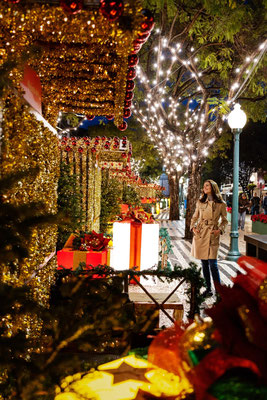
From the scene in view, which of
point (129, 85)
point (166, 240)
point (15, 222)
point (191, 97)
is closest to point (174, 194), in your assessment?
point (191, 97)

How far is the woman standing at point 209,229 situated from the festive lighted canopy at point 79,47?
7.54ft

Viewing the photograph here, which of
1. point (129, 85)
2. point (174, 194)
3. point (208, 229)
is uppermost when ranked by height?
point (129, 85)

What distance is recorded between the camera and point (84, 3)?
91.4 inches

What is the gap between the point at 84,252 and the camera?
6703 mm

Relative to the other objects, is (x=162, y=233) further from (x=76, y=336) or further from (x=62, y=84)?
(x=76, y=336)

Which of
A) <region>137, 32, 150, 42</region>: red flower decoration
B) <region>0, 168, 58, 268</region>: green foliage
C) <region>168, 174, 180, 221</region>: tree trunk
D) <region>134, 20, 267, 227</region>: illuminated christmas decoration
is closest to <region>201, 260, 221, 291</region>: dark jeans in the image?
<region>134, 20, 267, 227</region>: illuminated christmas decoration

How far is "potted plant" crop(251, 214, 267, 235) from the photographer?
55.4ft

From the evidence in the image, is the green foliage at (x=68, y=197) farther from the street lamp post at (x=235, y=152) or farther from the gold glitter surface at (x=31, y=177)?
the gold glitter surface at (x=31, y=177)

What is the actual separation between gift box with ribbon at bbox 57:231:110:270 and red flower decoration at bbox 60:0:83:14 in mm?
4779

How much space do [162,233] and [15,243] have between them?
728 cm

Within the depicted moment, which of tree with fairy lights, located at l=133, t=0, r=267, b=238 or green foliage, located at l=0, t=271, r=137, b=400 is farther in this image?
tree with fairy lights, located at l=133, t=0, r=267, b=238

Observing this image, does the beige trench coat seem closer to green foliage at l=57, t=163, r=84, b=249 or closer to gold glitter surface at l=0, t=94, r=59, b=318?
gold glitter surface at l=0, t=94, r=59, b=318

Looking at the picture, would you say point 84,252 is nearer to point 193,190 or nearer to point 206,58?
point 206,58

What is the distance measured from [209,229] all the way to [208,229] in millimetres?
19
